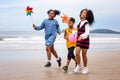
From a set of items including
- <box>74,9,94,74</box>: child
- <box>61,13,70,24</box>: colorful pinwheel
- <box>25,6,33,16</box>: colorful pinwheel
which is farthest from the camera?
<box>25,6,33,16</box>: colorful pinwheel

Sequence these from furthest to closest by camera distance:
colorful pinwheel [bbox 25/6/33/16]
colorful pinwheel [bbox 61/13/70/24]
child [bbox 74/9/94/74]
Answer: colorful pinwheel [bbox 25/6/33/16]
colorful pinwheel [bbox 61/13/70/24]
child [bbox 74/9/94/74]

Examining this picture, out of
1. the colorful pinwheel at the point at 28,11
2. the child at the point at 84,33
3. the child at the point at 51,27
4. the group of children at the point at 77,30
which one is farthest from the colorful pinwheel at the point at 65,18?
the colorful pinwheel at the point at 28,11

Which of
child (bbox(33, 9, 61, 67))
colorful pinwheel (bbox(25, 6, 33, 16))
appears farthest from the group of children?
colorful pinwheel (bbox(25, 6, 33, 16))

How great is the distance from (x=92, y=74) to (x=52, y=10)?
8.26ft

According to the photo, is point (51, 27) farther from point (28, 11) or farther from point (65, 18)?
point (65, 18)

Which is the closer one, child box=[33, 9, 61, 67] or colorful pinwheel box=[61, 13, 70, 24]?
colorful pinwheel box=[61, 13, 70, 24]

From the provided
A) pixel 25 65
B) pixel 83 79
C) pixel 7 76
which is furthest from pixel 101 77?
pixel 25 65

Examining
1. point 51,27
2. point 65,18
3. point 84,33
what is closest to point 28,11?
point 51,27

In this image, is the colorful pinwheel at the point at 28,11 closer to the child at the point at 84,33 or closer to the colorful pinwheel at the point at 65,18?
the colorful pinwheel at the point at 65,18

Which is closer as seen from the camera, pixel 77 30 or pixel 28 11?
pixel 77 30

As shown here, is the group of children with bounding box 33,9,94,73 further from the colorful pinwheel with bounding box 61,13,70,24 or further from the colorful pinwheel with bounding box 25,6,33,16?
the colorful pinwheel with bounding box 25,6,33,16

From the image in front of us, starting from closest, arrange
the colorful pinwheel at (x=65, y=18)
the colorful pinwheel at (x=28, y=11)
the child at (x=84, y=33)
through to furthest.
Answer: the child at (x=84, y=33)
the colorful pinwheel at (x=65, y=18)
the colorful pinwheel at (x=28, y=11)

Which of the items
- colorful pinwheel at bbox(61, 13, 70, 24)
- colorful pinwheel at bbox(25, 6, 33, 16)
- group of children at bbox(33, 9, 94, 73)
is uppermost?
colorful pinwheel at bbox(25, 6, 33, 16)

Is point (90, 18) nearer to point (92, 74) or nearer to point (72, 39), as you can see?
point (72, 39)
